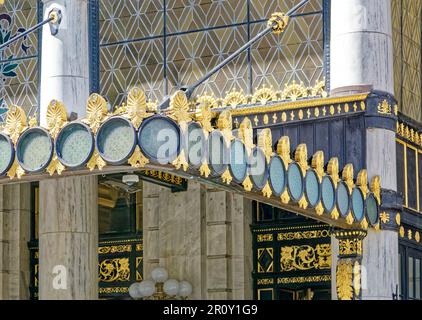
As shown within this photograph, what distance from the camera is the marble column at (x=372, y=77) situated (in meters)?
26.0

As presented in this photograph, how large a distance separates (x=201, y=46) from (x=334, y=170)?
4.84m

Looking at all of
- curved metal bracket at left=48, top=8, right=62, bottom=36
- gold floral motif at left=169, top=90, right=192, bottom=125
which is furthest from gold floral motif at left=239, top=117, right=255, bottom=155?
curved metal bracket at left=48, top=8, right=62, bottom=36

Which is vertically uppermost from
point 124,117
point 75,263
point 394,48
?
point 394,48

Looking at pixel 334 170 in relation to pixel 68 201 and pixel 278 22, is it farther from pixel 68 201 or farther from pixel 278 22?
pixel 68 201

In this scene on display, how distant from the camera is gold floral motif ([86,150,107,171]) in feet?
72.0

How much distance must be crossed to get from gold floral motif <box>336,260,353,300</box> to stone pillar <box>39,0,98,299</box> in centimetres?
451

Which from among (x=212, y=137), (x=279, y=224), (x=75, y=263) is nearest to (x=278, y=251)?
(x=279, y=224)

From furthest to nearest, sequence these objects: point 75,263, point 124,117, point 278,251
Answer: point 278,251, point 75,263, point 124,117

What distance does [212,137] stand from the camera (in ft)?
73.1

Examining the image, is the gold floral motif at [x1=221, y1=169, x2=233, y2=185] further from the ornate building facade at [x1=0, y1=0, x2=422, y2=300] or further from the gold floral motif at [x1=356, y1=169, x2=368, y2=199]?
the gold floral motif at [x1=356, y1=169, x2=368, y2=199]

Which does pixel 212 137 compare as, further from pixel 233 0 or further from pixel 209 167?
pixel 233 0

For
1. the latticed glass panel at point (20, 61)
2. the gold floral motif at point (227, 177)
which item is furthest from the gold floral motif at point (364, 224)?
the latticed glass panel at point (20, 61)

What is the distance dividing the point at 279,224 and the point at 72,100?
14.6 feet

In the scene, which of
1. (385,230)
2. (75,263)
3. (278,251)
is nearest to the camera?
(385,230)
